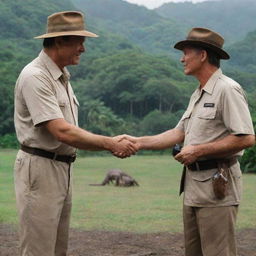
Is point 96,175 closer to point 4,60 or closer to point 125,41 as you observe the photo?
point 4,60

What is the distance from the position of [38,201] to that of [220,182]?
112 cm

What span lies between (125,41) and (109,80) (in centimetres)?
2715

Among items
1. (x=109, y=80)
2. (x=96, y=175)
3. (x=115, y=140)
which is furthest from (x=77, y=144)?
(x=109, y=80)

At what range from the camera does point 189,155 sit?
4.41 meters

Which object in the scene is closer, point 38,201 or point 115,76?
point 38,201

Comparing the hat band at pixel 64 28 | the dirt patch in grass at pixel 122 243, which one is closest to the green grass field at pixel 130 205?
the dirt patch in grass at pixel 122 243

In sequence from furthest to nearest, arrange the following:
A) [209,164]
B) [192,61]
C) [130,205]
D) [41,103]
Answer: [130,205], [192,61], [209,164], [41,103]

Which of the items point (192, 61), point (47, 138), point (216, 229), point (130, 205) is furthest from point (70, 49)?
point (130, 205)

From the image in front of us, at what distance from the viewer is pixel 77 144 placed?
4.39 meters

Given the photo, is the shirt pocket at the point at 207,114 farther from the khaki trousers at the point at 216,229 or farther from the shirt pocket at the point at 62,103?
the shirt pocket at the point at 62,103

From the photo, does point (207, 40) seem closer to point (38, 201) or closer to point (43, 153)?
point (43, 153)

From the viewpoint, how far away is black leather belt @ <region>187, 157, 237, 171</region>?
4.45 meters

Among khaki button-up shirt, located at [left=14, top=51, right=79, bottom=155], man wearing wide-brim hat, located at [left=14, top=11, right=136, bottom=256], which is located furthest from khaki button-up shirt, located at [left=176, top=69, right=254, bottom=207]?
khaki button-up shirt, located at [left=14, top=51, right=79, bottom=155]

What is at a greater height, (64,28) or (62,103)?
(64,28)
